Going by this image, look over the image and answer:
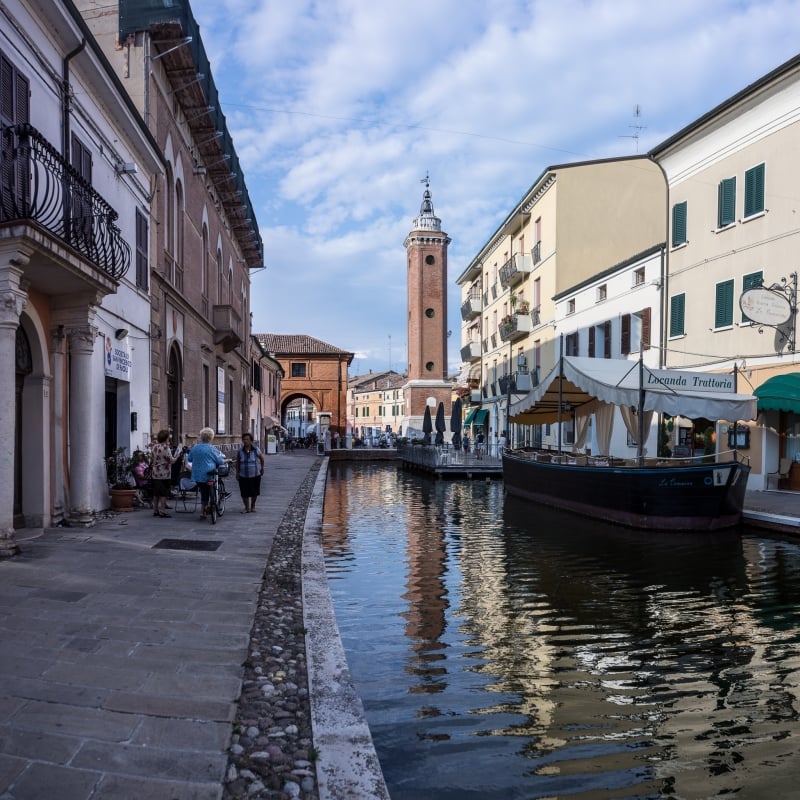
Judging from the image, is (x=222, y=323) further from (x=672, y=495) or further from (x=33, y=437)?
(x=672, y=495)

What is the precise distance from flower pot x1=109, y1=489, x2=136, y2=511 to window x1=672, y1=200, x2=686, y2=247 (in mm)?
17162

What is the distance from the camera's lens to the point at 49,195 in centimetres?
926

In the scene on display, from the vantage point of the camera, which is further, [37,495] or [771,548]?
[771,548]

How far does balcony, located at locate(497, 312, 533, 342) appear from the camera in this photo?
121 ft

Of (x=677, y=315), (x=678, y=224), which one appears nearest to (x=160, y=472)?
(x=677, y=315)

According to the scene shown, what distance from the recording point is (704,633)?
6902 millimetres

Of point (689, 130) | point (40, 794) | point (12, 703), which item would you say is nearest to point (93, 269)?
point (12, 703)

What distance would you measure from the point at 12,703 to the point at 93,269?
658 cm

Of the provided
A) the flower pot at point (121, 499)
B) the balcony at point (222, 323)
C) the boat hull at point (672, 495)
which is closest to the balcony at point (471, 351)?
the balcony at point (222, 323)

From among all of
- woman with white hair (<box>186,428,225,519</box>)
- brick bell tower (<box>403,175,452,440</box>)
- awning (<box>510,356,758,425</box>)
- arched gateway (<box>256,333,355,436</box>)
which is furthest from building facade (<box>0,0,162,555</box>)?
arched gateway (<box>256,333,355,436</box>)

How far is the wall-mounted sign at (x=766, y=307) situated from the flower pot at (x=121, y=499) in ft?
45.7

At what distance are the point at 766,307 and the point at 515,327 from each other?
20.6 meters

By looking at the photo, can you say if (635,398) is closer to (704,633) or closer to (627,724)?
(704,633)

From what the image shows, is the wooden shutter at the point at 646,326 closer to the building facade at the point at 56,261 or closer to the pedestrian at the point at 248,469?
the pedestrian at the point at 248,469
